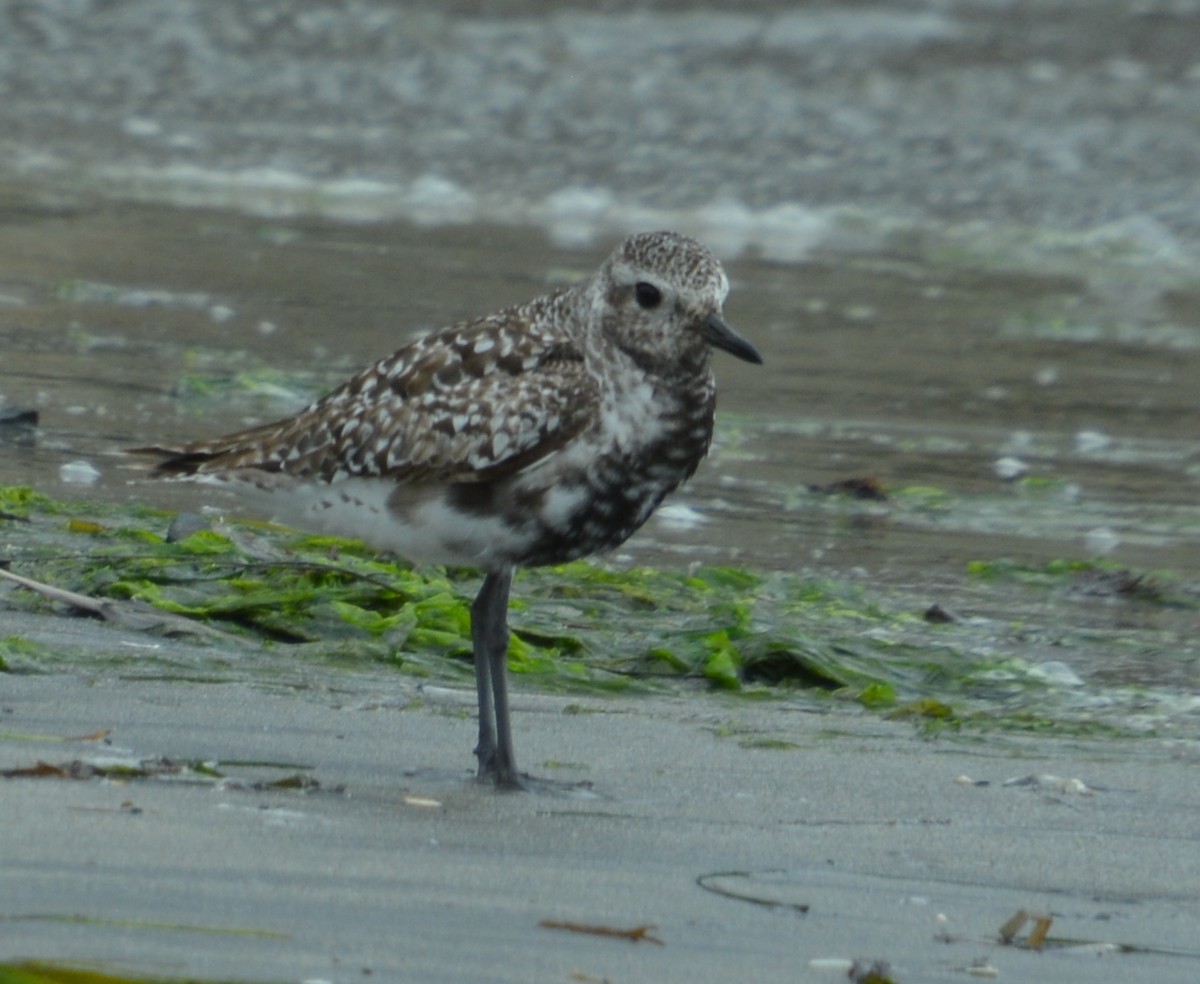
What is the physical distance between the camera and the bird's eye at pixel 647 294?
13.1 ft

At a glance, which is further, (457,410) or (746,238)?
(746,238)

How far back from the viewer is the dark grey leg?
3.88 metres

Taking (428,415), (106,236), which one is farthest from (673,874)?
(106,236)

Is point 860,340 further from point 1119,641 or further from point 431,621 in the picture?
point 431,621

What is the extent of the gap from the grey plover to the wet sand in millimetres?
287

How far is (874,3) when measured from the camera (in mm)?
18766

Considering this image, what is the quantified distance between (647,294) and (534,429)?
334 mm

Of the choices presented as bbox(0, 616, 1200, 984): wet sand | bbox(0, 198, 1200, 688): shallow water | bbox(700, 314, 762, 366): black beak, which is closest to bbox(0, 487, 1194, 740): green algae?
bbox(0, 616, 1200, 984): wet sand

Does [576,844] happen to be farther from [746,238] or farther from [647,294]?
[746,238]

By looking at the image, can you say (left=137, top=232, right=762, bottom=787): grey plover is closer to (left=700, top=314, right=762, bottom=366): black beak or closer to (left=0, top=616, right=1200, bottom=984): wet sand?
(left=700, top=314, right=762, bottom=366): black beak

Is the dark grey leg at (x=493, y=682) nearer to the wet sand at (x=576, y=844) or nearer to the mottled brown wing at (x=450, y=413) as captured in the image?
the wet sand at (x=576, y=844)

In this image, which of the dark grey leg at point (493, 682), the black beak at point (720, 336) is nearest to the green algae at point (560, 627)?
the dark grey leg at point (493, 682)

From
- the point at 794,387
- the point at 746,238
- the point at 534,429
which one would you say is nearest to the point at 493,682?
the point at 534,429

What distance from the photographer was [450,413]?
A: 13.3 feet
